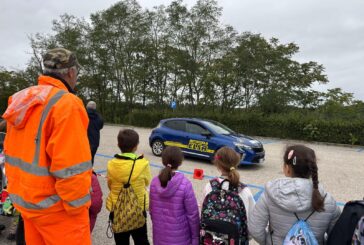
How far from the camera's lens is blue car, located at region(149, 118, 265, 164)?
8.79m

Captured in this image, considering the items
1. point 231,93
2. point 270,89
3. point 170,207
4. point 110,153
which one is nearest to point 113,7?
point 231,93

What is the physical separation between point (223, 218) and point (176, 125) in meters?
8.02

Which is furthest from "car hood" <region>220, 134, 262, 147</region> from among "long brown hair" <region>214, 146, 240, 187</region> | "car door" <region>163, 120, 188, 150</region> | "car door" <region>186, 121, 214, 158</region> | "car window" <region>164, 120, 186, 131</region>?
"long brown hair" <region>214, 146, 240, 187</region>

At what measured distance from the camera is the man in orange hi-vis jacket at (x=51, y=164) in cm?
179

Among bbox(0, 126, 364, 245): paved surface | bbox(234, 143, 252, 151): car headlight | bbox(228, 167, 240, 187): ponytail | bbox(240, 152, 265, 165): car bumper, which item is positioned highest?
bbox(228, 167, 240, 187): ponytail

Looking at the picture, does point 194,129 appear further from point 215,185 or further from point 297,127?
point 297,127

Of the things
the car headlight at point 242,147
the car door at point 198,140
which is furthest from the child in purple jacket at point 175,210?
the car door at point 198,140

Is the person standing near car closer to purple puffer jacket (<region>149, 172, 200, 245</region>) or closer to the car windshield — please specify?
purple puffer jacket (<region>149, 172, 200, 245</region>)

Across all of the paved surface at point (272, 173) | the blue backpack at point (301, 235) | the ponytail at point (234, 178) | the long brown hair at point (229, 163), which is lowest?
the paved surface at point (272, 173)

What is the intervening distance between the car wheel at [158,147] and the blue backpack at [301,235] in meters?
8.52

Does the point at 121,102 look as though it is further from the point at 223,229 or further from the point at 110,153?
the point at 223,229

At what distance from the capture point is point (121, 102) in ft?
106

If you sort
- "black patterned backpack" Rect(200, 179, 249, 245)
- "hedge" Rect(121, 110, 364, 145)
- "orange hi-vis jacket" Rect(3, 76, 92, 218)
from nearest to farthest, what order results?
"orange hi-vis jacket" Rect(3, 76, 92, 218), "black patterned backpack" Rect(200, 179, 249, 245), "hedge" Rect(121, 110, 364, 145)

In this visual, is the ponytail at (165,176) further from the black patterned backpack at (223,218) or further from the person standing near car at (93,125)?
the person standing near car at (93,125)
